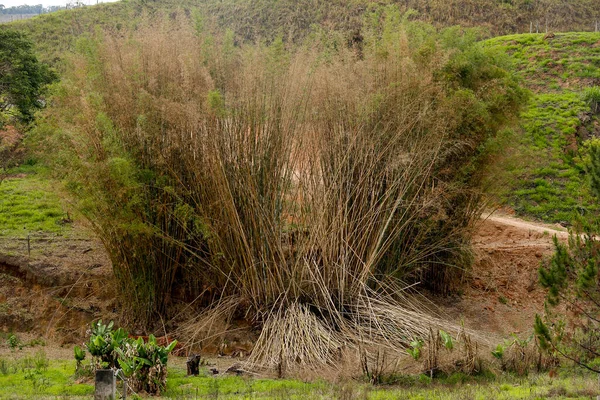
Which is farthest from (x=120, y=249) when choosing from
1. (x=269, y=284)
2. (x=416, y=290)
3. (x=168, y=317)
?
(x=416, y=290)

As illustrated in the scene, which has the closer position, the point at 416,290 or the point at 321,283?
the point at 321,283

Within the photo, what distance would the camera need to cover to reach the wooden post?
253 inches

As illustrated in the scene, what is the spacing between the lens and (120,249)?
34.1 feet

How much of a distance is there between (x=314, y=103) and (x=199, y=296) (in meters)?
3.21

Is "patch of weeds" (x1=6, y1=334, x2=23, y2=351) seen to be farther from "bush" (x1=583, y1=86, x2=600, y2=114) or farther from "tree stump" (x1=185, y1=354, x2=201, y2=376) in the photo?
"bush" (x1=583, y1=86, x2=600, y2=114)

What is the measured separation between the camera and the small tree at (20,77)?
1788cm

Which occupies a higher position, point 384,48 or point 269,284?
point 384,48

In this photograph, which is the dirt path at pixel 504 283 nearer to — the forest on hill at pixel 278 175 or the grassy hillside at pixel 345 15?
the forest on hill at pixel 278 175

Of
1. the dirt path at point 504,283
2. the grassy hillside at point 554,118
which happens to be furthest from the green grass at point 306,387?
the grassy hillside at point 554,118

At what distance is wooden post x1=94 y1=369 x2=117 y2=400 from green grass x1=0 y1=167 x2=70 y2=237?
6.23 meters

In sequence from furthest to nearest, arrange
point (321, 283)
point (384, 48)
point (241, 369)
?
point (384, 48), point (321, 283), point (241, 369)

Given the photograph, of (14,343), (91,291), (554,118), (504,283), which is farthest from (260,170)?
(554,118)

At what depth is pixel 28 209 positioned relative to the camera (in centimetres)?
1425

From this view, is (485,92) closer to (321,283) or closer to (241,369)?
(321,283)
